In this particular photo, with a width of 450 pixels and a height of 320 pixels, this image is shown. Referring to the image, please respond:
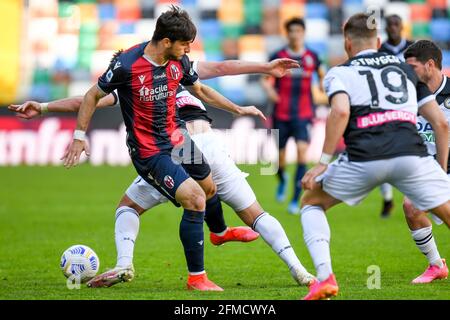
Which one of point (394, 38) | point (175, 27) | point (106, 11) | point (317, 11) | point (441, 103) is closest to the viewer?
point (175, 27)

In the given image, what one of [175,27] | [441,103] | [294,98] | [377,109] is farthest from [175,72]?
[294,98]

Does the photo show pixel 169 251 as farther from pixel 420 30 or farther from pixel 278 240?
pixel 420 30

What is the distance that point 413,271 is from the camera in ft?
29.4

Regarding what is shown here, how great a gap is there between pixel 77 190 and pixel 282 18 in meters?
10.8

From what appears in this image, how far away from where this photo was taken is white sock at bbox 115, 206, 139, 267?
8.16m

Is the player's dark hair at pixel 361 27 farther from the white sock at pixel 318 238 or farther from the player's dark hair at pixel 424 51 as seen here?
the white sock at pixel 318 238

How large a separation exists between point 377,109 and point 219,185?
2095mm

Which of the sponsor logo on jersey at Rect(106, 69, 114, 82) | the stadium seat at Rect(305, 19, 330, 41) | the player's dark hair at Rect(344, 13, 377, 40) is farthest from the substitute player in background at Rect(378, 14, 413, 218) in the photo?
the stadium seat at Rect(305, 19, 330, 41)

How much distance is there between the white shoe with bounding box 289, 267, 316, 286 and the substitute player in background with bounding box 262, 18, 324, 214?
24.1 feet

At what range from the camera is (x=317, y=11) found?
26547mm

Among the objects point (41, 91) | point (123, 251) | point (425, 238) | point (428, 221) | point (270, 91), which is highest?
point (41, 91)

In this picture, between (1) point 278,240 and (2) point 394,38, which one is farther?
(2) point 394,38
